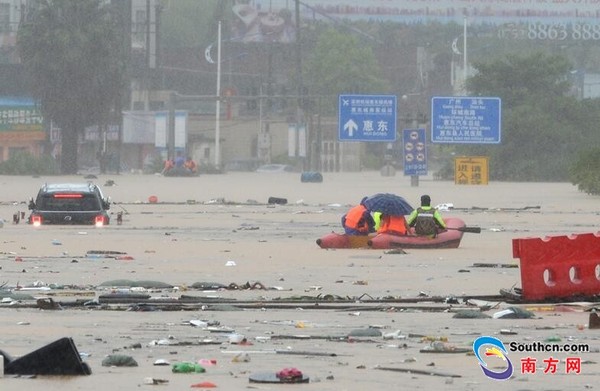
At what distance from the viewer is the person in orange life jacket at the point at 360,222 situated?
100ft

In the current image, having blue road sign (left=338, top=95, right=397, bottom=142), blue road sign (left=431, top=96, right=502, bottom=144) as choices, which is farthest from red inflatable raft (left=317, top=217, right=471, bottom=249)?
blue road sign (left=338, top=95, right=397, bottom=142)

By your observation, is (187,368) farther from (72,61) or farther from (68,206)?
(72,61)

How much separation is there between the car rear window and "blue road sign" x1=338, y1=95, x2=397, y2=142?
46732mm

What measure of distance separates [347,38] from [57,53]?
165 feet

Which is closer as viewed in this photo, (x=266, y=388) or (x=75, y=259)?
(x=266, y=388)

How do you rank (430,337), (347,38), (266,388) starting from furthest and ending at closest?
(347,38) → (430,337) → (266,388)

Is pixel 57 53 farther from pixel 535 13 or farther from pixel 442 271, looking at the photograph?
pixel 442 271

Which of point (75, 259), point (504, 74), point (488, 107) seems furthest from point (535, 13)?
point (75, 259)

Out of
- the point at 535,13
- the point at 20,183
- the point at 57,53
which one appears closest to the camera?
the point at 20,183

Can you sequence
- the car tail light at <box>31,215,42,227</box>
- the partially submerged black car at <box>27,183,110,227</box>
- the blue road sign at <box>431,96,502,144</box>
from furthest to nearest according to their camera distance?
the blue road sign at <box>431,96,502,144</box> < the car tail light at <box>31,215,42,227</box> < the partially submerged black car at <box>27,183,110,227</box>

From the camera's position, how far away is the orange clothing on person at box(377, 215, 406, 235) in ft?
100

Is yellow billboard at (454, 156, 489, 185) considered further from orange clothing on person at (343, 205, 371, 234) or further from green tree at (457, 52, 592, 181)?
orange clothing on person at (343, 205, 371, 234)

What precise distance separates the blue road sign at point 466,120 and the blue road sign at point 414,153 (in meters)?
0.91

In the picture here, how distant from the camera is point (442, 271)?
81.0 feet
